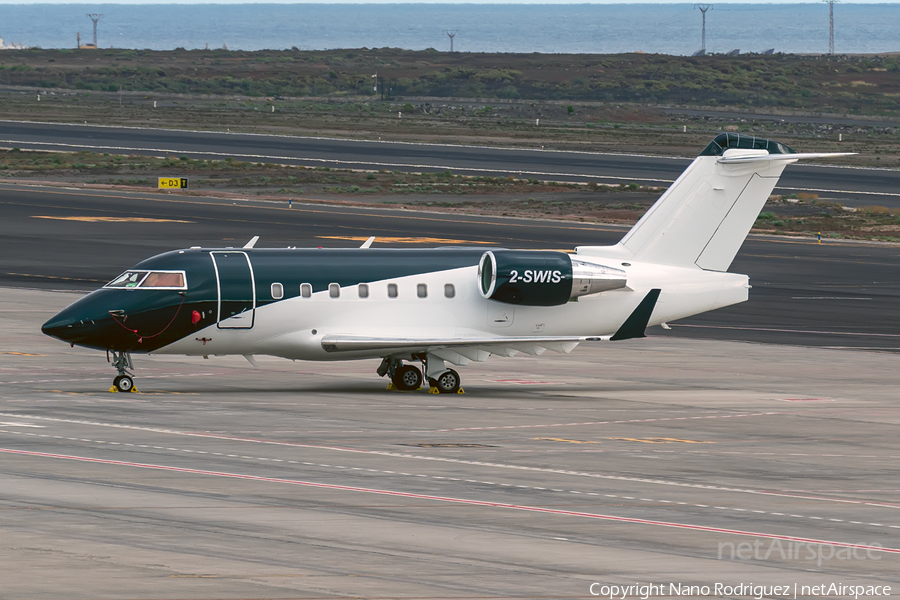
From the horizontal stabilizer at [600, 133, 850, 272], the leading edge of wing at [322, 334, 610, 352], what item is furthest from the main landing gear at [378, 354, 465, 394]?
the horizontal stabilizer at [600, 133, 850, 272]

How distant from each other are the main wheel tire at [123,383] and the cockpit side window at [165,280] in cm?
246

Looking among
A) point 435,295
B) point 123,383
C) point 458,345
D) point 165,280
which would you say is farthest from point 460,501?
point 123,383

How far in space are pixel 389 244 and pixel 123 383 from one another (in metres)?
34.9

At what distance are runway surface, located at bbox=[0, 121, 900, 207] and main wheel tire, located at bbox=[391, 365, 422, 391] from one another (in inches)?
2672

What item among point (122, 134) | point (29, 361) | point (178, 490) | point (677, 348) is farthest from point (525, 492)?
point (122, 134)

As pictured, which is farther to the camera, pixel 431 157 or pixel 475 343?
pixel 431 157

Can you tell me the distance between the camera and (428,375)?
35.2 metres

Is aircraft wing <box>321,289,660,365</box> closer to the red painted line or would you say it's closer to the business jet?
the business jet

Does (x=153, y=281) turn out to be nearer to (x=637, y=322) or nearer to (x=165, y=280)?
(x=165, y=280)

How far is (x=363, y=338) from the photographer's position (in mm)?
33875

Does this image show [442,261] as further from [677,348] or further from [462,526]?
[462,526]

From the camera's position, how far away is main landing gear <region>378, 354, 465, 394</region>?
35.1 m

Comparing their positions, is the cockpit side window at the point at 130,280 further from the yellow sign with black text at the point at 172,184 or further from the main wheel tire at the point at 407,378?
the yellow sign with black text at the point at 172,184

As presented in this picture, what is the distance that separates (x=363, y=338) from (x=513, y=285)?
4.09 meters
